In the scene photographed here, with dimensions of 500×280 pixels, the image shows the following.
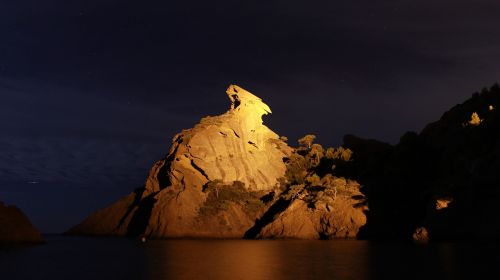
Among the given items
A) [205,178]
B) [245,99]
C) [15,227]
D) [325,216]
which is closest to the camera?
[15,227]

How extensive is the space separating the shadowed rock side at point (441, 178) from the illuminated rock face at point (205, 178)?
2164 centimetres

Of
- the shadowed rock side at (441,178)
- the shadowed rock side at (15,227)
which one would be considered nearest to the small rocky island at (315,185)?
the shadowed rock side at (441,178)

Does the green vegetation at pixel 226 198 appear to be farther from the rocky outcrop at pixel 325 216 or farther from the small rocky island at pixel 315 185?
the rocky outcrop at pixel 325 216

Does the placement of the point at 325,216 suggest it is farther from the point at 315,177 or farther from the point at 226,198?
the point at 226,198

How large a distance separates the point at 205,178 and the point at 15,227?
48760 millimetres

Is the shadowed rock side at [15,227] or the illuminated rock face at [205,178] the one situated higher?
the illuminated rock face at [205,178]

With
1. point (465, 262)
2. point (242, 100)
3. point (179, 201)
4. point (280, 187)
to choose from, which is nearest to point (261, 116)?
point (242, 100)

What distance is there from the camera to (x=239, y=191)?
10856cm

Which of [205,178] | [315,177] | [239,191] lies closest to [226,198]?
[239,191]

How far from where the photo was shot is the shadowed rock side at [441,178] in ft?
222

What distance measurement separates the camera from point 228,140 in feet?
379

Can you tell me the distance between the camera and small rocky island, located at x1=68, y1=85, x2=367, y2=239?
311 feet

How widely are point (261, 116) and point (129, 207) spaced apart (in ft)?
127

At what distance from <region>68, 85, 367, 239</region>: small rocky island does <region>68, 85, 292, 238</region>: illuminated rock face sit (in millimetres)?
200
